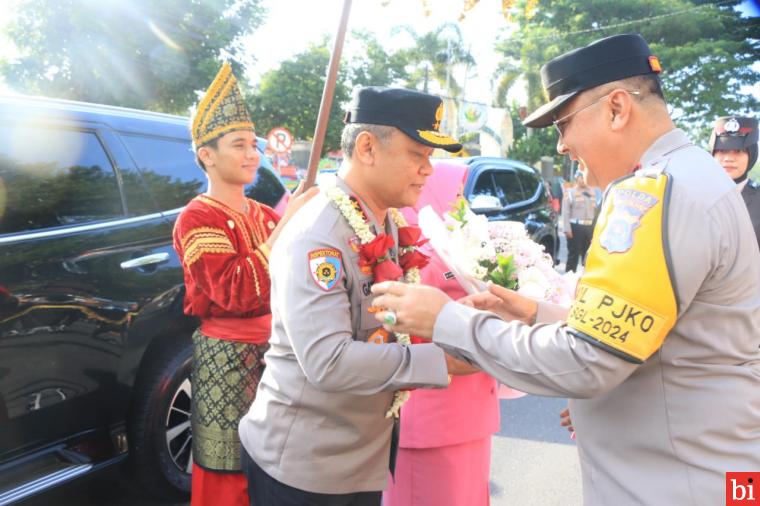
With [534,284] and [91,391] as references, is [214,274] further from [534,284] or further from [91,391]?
[534,284]

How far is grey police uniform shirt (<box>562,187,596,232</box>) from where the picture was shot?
9695 millimetres

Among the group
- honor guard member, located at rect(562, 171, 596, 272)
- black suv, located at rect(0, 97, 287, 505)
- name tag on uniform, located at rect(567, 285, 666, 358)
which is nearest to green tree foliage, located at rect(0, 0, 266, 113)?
honor guard member, located at rect(562, 171, 596, 272)

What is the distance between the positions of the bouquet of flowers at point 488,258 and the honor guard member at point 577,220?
7.75 m

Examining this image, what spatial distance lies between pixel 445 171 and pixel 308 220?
1439 millimetres

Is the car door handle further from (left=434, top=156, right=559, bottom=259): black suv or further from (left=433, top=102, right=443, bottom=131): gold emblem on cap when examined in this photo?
(left=434, top=156, right=559, bottom=259): black suv

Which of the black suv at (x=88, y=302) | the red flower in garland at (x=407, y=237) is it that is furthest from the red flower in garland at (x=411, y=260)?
the black suv at (x=88, y=302)

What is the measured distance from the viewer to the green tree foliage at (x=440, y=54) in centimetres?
3469

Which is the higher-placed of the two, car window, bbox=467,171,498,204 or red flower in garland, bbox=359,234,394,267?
red flower in garland, bbox=359,234,394,267

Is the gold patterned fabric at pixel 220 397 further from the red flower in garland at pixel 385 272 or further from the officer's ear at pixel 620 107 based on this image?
the officer's ear at pixel 620 107

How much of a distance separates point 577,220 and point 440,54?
28800 mm

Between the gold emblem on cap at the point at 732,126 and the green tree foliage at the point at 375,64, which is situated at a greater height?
the green tree foliage at the point at 375,64

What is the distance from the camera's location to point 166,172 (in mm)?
3344

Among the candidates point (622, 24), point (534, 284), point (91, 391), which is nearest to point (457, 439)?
point (534, 284)

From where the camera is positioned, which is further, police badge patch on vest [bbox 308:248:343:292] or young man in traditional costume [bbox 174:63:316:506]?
young man in traditional costume [bbox 174:63:316:506]
